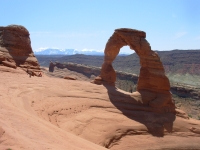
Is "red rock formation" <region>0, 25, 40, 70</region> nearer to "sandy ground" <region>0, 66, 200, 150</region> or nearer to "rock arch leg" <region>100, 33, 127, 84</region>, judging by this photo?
"sandy ground" <region>0, 66, 200, 150</region>

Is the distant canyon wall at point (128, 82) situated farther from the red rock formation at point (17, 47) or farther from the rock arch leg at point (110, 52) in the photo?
the red rock formation at point (17, 47)

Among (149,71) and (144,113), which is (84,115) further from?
(149,71)

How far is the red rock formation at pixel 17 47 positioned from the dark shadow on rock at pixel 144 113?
9348mm

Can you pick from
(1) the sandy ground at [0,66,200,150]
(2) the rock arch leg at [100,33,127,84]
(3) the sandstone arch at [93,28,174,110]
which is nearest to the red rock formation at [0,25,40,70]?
(1) the sandy ground at [0,66,200,150]

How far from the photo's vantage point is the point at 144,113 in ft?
62.6

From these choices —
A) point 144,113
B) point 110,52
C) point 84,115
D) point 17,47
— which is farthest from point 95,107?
point 17,47

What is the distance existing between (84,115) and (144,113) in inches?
232

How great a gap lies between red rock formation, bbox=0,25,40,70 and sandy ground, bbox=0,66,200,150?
3.37 metres

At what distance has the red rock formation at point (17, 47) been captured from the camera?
23408 millimetres

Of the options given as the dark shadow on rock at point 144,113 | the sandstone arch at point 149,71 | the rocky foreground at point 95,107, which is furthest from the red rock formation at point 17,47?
the sandstone arch at point 149,71

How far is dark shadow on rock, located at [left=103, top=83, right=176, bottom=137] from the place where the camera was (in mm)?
18047

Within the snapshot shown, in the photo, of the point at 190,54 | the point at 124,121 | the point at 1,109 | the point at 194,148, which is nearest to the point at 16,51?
the point at 124,121

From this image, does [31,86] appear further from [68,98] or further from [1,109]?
[1,109]

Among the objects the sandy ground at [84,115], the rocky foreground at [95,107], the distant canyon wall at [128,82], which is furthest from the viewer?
the distant canyon wall at [128,82]
